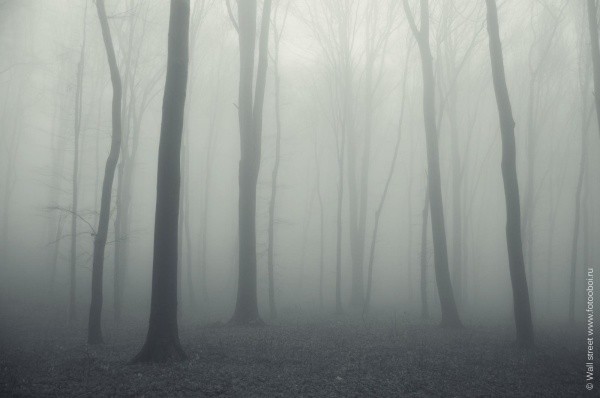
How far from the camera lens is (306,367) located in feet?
21.1

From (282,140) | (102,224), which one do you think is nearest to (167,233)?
(102,224)

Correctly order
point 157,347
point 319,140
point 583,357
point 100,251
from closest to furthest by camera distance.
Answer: point 157,347
point 583,357
point 100,251
point 319,140

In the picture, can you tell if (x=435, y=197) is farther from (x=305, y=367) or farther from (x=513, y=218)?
(x=305, y=367)

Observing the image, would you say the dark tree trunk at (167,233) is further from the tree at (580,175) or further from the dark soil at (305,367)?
the tree at (580,175)

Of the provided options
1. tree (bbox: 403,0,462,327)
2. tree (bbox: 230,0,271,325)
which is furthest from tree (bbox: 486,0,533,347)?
tree (bbox: 230,0,271,325)

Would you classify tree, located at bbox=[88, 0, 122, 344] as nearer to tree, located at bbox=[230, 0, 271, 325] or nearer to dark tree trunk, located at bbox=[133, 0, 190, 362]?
dark tree trunk, located at bbox=[133, 0, 190, 362]

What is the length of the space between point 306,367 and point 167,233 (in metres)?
3.45

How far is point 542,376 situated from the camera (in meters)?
6.67

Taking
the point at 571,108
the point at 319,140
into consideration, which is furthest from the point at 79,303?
the point at 571,108

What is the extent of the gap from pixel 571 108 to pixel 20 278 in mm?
34872

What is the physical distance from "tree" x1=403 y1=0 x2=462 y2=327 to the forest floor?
170cm

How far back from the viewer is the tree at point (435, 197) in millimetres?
11695

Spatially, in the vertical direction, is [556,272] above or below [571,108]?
below

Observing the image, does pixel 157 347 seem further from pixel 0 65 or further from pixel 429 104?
pixel 0 65
